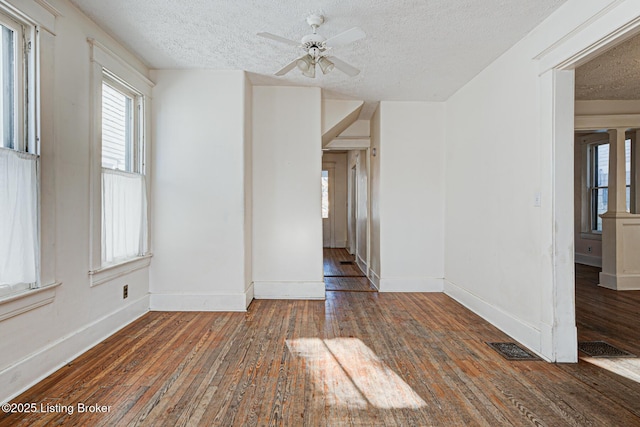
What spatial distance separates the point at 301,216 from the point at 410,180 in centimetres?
159

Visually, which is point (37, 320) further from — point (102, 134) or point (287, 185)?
point (287, 185)

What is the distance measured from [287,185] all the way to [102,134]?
6.58 feet

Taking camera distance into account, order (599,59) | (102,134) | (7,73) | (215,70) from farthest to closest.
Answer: (215,70) < (599,59) < (102,134) < (7,73)

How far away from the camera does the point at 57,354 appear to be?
244 centimetres

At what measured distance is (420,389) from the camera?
7.16ft

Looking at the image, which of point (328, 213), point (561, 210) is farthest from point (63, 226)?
point (328, 213)

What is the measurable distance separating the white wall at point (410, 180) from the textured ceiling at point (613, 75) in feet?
5.28

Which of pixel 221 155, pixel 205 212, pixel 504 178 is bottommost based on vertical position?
pixel 205 212

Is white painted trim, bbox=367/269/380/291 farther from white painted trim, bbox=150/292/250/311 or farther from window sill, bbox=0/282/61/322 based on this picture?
window sill, bbox=0/282/61/322

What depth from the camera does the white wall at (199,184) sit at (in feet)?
12.6

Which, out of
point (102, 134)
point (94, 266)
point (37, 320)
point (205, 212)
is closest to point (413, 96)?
point (205, 212)

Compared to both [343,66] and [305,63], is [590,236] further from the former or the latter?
[305,63]

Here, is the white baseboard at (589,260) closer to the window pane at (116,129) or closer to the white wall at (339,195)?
the white wall at (339,195)

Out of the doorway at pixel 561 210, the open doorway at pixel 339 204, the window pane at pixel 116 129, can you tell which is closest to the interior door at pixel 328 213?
the open doorway at pixel 339 204
